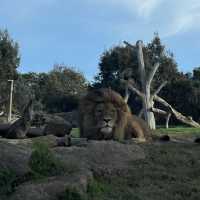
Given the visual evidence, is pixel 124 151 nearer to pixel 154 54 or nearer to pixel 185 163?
pixel 185 163

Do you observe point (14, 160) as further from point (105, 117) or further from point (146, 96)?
point (146, 96)

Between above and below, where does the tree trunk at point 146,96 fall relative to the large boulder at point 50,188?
above

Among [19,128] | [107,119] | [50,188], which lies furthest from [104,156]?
[19,128]

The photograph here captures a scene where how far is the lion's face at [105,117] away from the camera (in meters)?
10.0

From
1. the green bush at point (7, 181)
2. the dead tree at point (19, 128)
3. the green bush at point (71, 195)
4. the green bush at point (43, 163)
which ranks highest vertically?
the dead tree at point (19, 128)

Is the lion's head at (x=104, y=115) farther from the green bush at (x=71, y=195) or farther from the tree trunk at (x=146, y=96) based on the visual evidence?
the tree trunk at (x=146, y=96)

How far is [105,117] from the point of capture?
10125 millimetres

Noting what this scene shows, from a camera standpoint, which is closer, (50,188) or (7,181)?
(50,188)

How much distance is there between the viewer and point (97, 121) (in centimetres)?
1023

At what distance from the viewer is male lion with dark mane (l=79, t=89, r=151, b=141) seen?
32.9ft

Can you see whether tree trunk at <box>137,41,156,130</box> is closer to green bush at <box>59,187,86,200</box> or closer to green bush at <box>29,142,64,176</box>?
green bush at <box>29,142,64,176</box>

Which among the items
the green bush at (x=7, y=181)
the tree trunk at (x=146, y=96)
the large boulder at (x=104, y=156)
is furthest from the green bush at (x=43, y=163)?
the tree trunk at (x=146, y=96)

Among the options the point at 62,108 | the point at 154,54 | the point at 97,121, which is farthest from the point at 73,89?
the point at 97,121

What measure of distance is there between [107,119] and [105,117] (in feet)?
0.20
